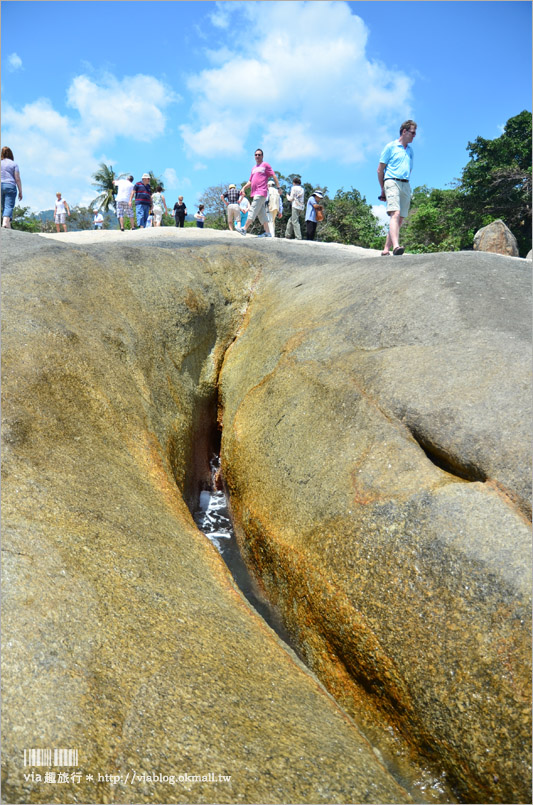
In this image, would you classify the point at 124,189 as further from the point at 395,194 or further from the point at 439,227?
the point at 439,227

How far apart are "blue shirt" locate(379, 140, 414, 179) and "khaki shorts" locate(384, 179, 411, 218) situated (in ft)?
0.24

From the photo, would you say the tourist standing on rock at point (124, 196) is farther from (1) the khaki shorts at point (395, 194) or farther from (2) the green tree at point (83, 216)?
(2) the green tree at point (83, 216)

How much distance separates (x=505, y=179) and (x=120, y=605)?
25.4 metres

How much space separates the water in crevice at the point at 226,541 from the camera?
363 centimetres

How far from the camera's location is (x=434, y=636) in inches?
107

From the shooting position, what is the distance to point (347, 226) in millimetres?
29031

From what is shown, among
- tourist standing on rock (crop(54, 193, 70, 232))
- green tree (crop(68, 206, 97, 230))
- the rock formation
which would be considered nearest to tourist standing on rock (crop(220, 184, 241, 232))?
tourist standing on rock (crop(54, 193, 70, 232))

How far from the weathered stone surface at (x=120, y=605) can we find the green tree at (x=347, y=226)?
1009 inches

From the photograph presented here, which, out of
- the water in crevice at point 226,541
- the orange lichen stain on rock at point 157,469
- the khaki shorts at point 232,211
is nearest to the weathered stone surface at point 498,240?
the khaki shorts at point 232,211

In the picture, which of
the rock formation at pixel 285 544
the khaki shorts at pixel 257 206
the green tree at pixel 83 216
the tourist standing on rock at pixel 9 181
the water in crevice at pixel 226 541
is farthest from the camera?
the green tree at pixel 83 216

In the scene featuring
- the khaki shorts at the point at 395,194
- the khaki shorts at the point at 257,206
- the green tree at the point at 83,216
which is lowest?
the khaki shorts at the point at 395,194

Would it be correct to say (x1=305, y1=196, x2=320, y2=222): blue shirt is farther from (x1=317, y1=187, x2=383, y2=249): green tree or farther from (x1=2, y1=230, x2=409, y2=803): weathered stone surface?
(x1=317, y1=187, x2=383, y2=249): green tree

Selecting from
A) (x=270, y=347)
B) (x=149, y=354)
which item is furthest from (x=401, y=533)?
(x=149, y=354)

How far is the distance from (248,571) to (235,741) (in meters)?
1.83
